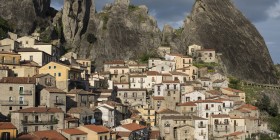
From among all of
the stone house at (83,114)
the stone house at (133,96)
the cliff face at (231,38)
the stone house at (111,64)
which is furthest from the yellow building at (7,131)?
the cliff face at (231,38)

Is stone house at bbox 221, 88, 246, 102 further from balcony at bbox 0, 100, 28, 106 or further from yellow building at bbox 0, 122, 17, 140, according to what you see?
yellow building at bbox 0, 122, 17, 140

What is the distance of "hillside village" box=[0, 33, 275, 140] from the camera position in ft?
196

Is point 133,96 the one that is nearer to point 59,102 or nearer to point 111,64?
point 111,64

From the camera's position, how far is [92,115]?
6619 centimetres

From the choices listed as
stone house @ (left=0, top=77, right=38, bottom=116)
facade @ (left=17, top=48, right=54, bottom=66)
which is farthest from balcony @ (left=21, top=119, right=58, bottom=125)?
facade @ (left=17, top=48, right=54, bottom=66)

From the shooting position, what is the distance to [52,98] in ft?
205

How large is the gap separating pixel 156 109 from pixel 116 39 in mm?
34617

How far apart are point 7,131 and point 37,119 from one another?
20.0 feet

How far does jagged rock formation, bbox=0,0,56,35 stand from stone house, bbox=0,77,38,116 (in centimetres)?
4386

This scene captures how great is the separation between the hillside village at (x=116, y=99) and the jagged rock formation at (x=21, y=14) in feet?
39.6

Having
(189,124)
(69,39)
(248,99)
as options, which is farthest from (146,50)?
(189,124)

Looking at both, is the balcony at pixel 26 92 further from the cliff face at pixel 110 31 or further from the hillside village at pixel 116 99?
the cliff face at pixel 110 31

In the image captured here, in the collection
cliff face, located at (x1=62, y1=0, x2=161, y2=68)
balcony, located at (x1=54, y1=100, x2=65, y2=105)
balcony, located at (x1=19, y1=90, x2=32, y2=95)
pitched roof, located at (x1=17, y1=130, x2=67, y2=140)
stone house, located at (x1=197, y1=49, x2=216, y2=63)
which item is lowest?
pitched roof, located at (x1=17, y1=130, x2=67, y2=140)

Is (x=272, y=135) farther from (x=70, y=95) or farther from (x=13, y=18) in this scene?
(x=13, y=18)
